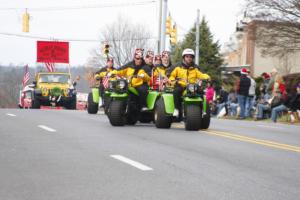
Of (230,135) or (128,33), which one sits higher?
(128,33)

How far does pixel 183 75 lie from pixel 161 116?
1038 millimetres

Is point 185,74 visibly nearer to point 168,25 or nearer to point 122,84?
point 122,84

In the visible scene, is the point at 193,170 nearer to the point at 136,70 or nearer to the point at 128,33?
the point at 136,70

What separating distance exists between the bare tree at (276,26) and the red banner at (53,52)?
1313 centimetres

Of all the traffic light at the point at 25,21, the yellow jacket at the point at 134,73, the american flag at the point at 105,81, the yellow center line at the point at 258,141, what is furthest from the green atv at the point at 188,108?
the traffic light at the point at 25,21

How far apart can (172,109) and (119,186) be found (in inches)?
345

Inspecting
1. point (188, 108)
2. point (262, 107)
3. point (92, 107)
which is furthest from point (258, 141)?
point (262, 107)

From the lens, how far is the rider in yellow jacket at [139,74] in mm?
17109

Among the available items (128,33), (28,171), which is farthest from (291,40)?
(128,33)

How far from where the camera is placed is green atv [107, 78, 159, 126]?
16703 mm

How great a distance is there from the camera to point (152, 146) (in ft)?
38.2

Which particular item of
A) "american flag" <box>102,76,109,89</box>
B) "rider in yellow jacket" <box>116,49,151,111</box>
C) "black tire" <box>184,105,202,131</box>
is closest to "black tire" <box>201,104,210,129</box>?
"black tire" <box>184,105,202,131</box>

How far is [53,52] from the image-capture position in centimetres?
4788

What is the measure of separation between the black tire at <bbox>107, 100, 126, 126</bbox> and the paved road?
229cm
